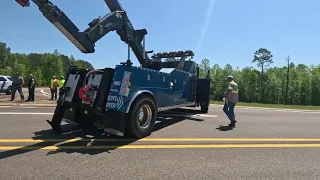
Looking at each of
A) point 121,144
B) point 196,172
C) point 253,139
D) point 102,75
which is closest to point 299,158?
point 253,139

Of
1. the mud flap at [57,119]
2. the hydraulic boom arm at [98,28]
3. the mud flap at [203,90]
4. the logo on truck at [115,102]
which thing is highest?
the hydraulic boom arm at [98,28]

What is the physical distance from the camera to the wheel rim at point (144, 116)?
7877 mm

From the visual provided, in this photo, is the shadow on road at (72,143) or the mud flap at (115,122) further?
the mud flap at (115,122)

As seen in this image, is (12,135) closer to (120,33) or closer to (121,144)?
(121,144)

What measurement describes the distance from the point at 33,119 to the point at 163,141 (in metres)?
5.33

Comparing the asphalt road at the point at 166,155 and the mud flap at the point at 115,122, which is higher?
the mud flap at the point at 115,122

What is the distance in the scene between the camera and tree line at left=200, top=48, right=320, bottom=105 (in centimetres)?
7500

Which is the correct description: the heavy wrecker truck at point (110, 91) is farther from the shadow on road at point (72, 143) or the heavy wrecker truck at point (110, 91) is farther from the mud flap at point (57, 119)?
the shadow on road at point (72, 143)

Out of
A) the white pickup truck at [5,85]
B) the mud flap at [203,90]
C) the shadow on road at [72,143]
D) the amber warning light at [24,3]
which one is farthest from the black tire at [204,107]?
the white pickup truck at [5,85]

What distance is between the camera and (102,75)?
24.2ft

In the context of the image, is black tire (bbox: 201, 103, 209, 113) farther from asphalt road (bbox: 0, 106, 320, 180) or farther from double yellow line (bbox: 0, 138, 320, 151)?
double yellow line (bbox: 0, 138, 320, 151)

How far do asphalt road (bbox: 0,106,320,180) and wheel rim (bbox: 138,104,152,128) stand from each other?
38 centimetres

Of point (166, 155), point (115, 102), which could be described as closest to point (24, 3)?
point (115, 102)

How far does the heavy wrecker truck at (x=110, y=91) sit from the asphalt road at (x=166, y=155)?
0.47 meters
